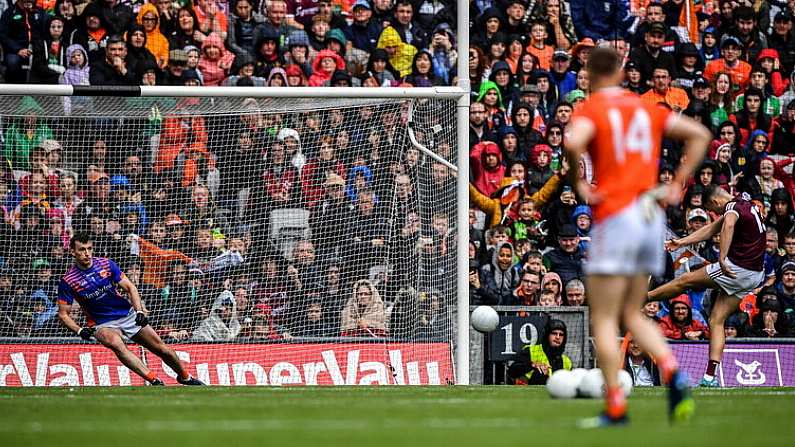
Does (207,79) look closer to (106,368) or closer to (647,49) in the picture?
(106,368)

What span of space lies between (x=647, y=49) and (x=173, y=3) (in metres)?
7.11

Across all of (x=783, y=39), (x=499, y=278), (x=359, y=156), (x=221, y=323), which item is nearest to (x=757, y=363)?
(x=499, y=278)

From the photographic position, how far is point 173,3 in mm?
17266

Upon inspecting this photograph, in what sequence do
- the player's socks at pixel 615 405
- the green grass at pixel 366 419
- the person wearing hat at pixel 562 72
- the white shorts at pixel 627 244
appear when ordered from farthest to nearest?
the person wearing hat at pixel 562 72 → the white shorts at pixel 627 244 → the player's socks at pixel 615 405 → the green grass at pixel 366 419

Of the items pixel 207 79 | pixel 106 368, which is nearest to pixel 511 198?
pixel 207 79

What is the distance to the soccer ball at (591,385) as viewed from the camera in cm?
1005

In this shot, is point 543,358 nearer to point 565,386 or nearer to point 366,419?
point 565,386

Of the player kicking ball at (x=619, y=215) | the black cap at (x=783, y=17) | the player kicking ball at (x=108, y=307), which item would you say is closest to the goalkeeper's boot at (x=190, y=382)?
the player kicking ball at (x=108, y=307)

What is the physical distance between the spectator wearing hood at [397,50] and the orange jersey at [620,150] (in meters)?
10.6

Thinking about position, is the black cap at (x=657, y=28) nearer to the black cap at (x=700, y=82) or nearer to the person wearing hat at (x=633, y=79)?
the person wearing hat at (x=633, y=79)

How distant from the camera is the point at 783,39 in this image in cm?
1947

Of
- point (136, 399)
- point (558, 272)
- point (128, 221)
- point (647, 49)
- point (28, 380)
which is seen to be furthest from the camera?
point (647, 49)

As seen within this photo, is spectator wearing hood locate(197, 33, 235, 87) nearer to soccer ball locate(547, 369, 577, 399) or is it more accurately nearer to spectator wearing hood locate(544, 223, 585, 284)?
spectator wearing hood locate(544, 223, 585, 284)

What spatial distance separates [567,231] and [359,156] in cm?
323
